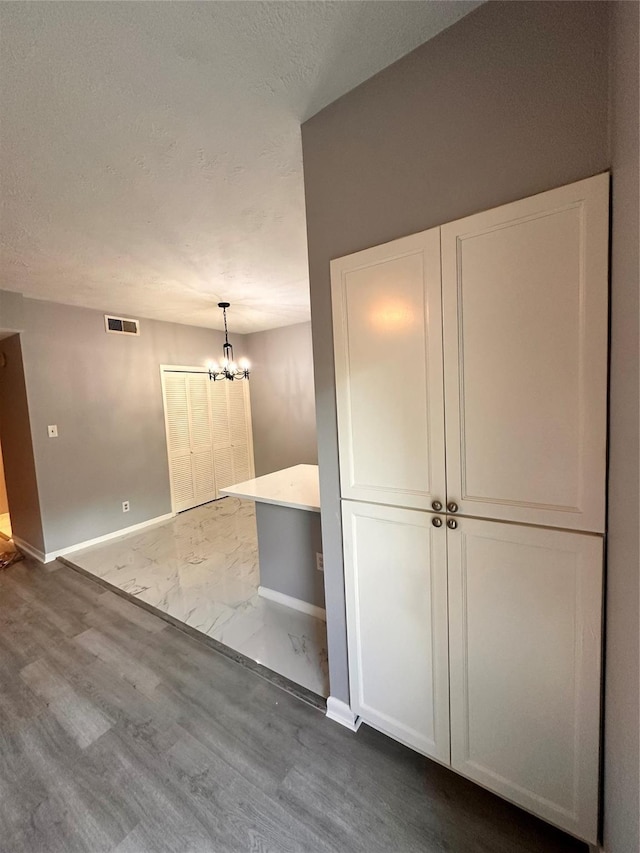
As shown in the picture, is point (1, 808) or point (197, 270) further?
point (197, 270)

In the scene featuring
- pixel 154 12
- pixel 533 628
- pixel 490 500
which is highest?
pixel 154 12

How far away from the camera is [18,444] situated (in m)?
3.41

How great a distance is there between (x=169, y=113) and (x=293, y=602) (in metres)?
2.75

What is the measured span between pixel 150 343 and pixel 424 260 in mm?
3955

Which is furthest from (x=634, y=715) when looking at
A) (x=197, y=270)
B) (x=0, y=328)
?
(x=0, y=328)

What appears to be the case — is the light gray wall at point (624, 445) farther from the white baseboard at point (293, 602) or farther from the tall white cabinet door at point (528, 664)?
the white baseboard at point (293, 602)

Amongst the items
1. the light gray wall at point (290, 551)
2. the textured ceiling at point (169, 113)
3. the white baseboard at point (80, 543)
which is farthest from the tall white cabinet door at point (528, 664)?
the white baseboard at point (80, 543)

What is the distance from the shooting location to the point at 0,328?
9.83ft

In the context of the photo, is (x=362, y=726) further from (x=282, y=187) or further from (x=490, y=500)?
(x=282, y=187)

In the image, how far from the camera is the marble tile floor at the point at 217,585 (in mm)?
2004

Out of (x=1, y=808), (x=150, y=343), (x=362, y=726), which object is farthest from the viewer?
(x=150, y=343)

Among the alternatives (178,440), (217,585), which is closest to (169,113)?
(217,585)

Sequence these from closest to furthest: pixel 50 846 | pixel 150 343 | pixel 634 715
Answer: pixel 634 715 < pixel 50 846 < pixel 150 343

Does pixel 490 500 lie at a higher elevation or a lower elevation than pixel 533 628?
higher
